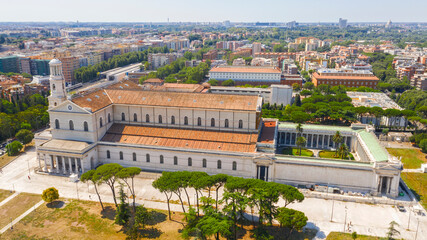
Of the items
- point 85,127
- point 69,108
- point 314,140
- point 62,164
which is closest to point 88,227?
point 62,164

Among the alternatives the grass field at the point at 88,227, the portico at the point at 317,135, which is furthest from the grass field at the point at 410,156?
the grass field at the point at 88,227

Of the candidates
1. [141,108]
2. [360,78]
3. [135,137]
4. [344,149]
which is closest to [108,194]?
[135,137]

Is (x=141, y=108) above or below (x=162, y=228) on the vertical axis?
above

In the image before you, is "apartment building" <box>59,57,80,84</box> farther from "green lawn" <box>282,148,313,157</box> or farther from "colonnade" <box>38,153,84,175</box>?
"green lawn" <box>282,148,313,157</box>

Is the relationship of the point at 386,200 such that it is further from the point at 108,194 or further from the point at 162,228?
the point at 108,194

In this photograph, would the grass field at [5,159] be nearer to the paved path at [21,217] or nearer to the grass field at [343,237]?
the paved path at [21,217]

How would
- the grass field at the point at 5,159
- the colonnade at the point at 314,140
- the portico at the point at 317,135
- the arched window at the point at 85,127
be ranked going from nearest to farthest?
the arched window at the point at 85,127, the grass field at the point at 5,159, the portico at the point at 317,135, the colonnade at the point at 314,140

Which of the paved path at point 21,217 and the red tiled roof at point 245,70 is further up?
the red tiled roof at point 245,70

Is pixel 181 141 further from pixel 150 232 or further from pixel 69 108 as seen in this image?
pixel 69 108
